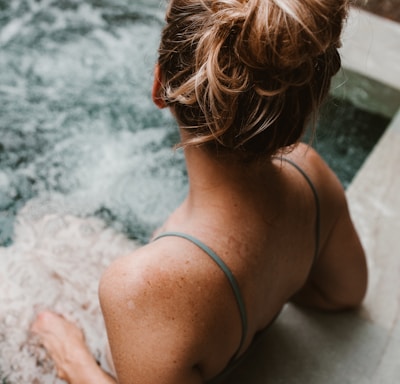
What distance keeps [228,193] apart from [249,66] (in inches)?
12.3

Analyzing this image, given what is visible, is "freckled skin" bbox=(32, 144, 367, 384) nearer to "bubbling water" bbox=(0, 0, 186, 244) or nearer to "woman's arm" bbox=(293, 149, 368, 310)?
"woman's arm" bbox=(293, 149, 368, 310)

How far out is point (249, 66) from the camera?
0.88 meters

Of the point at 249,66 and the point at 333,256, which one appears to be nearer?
the point at 249,66

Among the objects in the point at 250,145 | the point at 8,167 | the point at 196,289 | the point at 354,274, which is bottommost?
the point at 8,167

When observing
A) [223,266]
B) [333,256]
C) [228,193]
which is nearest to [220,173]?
[228,193]

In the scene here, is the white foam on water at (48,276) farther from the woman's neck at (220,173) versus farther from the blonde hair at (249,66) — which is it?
the blonde hair at (249,66)

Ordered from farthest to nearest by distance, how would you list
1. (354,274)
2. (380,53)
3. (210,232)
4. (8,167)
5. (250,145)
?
(380,53) → (8,167) → (354,274) → (210,232) → (250,145)

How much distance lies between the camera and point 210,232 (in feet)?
3.62

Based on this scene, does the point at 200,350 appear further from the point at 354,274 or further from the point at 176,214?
the point at 354,274

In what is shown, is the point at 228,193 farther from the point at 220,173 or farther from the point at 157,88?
the point at 157,88

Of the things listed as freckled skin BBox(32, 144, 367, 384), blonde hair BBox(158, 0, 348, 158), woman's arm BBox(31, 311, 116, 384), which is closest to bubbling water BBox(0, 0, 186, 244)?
woman's arm BBox(31, 311, 116, 384)

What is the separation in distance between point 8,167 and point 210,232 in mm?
1290

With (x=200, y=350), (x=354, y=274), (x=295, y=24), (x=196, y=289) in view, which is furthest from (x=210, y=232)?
(x=354, y=274)

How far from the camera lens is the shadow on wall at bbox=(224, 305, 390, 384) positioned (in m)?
1.62
